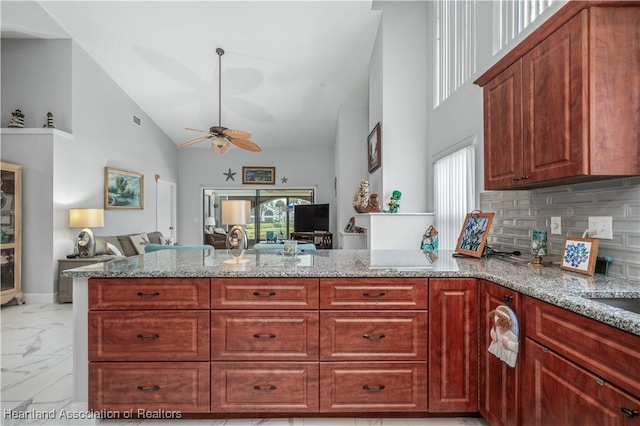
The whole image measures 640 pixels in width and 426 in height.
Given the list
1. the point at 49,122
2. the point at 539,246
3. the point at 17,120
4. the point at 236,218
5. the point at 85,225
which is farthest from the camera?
the point at 85,225

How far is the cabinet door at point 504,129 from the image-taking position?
185 centimetres

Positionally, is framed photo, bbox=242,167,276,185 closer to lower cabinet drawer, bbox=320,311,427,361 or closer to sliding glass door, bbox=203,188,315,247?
sliding glass door, bbox=203,188,315,247

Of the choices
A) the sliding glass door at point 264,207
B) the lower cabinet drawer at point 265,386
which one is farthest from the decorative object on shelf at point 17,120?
the lower cabinet drawer at point 265,386

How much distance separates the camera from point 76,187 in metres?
5.10

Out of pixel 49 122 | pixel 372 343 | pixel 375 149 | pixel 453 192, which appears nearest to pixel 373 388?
pixel 372 343

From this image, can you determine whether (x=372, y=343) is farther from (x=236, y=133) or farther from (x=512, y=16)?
(x=236, y=133)

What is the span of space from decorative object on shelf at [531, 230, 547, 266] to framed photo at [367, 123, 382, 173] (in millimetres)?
→ 2579

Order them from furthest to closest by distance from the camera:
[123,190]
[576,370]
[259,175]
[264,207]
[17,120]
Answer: [264,207] → [259,175] → [123,190] → [17,120] → [576,370]

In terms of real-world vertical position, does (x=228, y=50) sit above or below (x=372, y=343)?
above

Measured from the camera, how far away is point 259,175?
8844mm

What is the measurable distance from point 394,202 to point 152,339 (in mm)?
2858

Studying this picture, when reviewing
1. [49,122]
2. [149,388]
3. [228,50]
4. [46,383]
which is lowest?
[46,383]

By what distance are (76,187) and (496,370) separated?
5704mm

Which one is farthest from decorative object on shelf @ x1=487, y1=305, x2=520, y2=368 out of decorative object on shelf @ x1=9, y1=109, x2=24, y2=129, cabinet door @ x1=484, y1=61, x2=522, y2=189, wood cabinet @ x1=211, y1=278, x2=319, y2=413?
decorative object on shelf @ x1=9, y1=109, x2=24, y2=129
